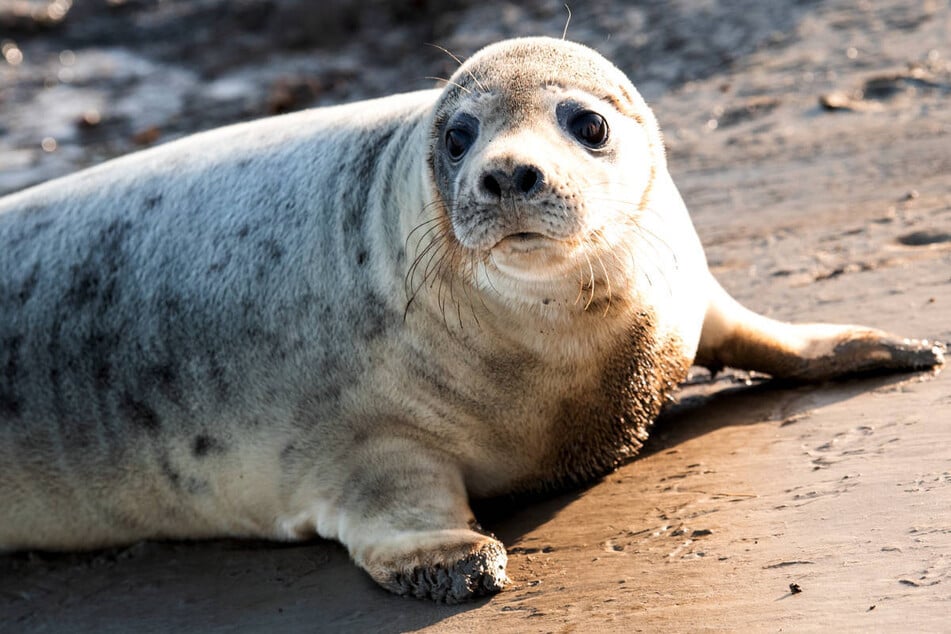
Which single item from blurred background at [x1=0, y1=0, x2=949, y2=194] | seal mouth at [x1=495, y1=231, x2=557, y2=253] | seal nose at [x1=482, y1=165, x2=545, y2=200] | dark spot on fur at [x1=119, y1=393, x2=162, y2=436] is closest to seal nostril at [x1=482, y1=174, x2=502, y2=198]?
seal nose at [x1=482, y1=165, x2=545, y2=200]

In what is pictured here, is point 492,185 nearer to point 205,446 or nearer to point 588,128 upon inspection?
point 588,128

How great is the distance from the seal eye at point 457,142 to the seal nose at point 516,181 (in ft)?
1.51

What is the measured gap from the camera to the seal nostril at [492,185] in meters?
3.81

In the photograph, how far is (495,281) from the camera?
4320 mm

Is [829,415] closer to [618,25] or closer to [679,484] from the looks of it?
[679,484]

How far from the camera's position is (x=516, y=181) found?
3.79 m

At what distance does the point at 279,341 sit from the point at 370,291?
1.25 feet

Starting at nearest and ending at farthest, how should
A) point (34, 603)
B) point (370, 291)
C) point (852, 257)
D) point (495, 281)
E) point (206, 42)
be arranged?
point (495, 281) → point (370, 291) → point (34, 603) → point (852, 257) → point (206, 42)

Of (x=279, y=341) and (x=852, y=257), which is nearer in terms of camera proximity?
(x=279, y=341)

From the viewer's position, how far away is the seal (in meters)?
4.24

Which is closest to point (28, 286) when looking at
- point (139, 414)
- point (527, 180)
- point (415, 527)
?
point (139, 414)

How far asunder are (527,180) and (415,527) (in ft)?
3.90

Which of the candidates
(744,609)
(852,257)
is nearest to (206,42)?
(852,257)

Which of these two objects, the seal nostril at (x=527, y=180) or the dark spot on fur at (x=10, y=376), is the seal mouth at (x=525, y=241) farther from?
the dark spot on fur at (x=10, y=376)
